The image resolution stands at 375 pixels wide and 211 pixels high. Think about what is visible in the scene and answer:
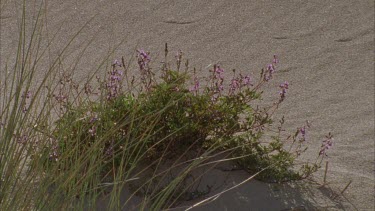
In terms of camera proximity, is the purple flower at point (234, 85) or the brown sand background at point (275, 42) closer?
the purple flower at point (234, 85)

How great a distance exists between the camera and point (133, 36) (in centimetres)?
750

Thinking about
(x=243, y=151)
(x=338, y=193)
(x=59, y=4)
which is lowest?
(x=338, y=193)

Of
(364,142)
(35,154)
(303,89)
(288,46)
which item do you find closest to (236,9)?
(288,46)

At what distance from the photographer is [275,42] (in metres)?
7.55

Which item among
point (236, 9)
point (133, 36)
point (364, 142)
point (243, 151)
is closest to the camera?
point (243, 151)

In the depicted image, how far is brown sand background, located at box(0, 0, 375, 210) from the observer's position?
6.42 m

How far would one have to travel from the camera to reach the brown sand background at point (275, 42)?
6422 mm

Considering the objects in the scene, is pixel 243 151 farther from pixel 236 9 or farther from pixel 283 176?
→ pixel 236 9

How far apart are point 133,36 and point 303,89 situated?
1.53 meters

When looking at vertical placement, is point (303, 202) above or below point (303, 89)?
below

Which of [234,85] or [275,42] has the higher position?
[275,42]

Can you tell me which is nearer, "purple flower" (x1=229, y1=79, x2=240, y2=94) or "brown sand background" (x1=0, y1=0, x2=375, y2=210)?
"purple flower" (x1=229, y1=79, x2=240, y2=94)

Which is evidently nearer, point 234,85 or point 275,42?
point 234,85

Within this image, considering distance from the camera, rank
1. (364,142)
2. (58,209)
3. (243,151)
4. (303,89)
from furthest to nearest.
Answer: (303,89) < (364,142) < (243,151) < (58,209)
